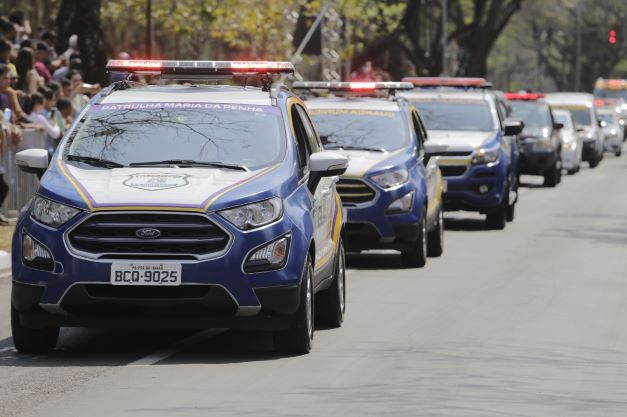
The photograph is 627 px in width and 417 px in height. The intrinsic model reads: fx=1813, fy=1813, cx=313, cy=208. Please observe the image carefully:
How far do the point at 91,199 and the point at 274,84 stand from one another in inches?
98.2

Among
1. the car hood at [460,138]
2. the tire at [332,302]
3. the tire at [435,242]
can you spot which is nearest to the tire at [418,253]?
the tire at [435,242]

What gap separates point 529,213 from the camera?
2720cm

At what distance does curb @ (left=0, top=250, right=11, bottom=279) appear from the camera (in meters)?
16.8

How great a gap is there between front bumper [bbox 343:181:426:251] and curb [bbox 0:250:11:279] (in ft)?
10.5

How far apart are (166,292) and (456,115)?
1404cm

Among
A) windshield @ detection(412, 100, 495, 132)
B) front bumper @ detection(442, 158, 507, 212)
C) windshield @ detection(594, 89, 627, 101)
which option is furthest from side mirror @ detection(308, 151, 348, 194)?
windshield @ detection(594, 89, 627, 101)

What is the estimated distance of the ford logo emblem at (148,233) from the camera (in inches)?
407

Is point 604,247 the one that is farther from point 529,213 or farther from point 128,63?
point 128,63

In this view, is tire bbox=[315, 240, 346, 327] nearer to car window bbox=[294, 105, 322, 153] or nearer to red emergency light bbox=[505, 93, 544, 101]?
car window bbox=[294, 105, 322, 153]

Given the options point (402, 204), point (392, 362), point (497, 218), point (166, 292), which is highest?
point (166, 292)

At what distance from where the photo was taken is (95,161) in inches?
442

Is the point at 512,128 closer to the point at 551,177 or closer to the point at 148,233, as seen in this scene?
the point at 551,177

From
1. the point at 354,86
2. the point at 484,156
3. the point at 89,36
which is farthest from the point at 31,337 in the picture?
the point at 89,36

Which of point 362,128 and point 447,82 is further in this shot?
point 447,82
